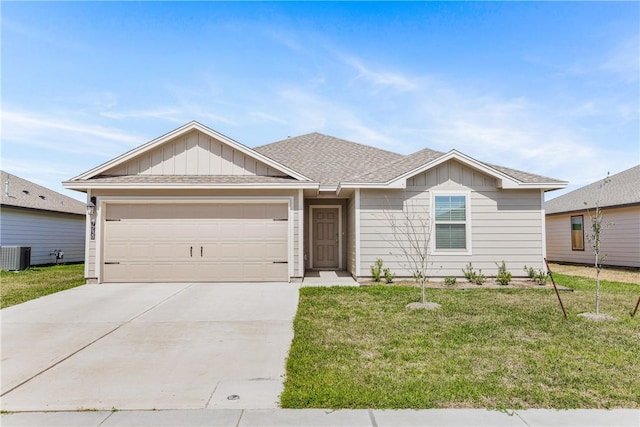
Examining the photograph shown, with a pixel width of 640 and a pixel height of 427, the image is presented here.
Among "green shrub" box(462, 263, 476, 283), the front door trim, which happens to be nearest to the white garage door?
the front door trim

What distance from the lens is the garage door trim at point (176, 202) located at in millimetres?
10188

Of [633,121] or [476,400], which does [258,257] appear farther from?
[633,121]

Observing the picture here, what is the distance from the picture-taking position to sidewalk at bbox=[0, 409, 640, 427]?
114 inches

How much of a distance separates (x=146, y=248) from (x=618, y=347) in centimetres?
1035

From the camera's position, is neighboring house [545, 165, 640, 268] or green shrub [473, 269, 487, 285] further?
neighboring house [545, 165, 640, 268]

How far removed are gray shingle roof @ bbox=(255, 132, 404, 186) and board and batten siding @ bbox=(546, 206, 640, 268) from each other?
8.14 m

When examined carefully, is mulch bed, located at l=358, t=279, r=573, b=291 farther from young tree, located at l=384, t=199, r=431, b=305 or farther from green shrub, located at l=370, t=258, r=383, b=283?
young tree, located at l=384, t=199, r=431, b=305

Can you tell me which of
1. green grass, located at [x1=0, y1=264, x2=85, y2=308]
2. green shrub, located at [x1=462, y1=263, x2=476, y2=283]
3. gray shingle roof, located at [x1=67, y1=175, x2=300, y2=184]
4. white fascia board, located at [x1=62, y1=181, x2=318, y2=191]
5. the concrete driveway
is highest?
gray shingle roof, located at [x1=67, y1=175, x2=300, y2=184]

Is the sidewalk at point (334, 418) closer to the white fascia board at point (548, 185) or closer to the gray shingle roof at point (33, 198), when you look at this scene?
the white fascia board at point (548, 185)

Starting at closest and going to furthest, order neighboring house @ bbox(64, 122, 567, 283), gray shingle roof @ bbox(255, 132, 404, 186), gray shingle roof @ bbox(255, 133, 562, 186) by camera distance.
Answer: neighboring house @ bbox(64, 122, 567, 283) → gray shingle roof @ bbox(255, 133, 562, 186) → gray shingle roof @ bbox(255, 132, 404, 186)

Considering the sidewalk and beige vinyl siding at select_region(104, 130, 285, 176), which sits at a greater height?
beige vinyl siding at select_region(104, 130, 285, 176)

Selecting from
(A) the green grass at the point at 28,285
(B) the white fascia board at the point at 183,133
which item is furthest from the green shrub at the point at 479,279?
(A) the green grass at the point at 28,285

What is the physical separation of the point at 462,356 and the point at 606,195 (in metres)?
15.8

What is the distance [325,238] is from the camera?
13.5 m
